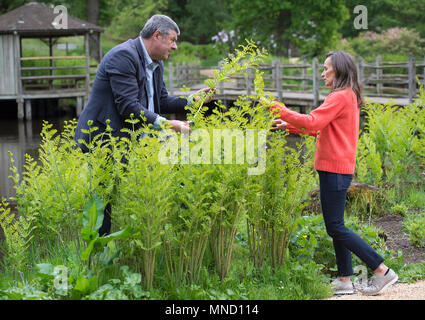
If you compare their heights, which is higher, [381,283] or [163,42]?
[163,42]

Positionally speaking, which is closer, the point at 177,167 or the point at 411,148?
the point at 177,167

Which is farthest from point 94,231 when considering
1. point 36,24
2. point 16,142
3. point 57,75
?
point 57,75

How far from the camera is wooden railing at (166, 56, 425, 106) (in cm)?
1810

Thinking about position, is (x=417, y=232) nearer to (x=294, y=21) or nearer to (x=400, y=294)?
(x=400, y=294)

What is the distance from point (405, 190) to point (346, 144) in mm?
3557

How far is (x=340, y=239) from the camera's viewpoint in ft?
15.0

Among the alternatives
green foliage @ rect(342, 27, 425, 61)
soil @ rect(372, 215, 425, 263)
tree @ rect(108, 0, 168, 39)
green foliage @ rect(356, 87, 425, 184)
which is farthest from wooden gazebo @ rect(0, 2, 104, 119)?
soil @ rect(372, 215, 425, 263)

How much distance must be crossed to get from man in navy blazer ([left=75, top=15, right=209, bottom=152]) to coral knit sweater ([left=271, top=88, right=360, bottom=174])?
2.82ft

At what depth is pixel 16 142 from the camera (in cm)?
1706

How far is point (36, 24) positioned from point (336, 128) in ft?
68.5

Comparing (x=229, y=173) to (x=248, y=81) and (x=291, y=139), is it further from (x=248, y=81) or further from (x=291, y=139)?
(x=248, y=81)

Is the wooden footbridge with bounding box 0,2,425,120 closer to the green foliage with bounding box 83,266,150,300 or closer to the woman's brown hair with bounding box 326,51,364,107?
the woman's brown hair with bounding box 326,51,364,107
